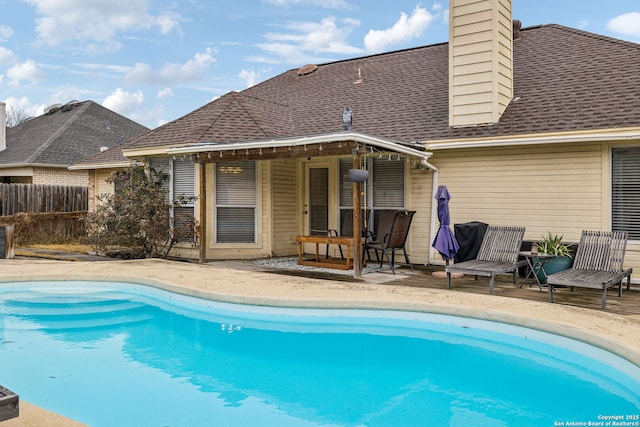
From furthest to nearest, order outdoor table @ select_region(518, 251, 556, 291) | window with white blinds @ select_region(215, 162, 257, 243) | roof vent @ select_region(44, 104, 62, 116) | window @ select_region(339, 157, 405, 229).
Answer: roof vent @ select_region(44, 104, 62, 116) < window with white blinds @ select_region(215, 162, 257, 243) < window @ select_region(339, 157, 405, 229) < outdoor table @ select_region(518, 251, 556, 291)

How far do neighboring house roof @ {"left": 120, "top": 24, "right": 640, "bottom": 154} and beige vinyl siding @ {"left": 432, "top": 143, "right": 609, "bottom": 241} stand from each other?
→ 0.47 meters

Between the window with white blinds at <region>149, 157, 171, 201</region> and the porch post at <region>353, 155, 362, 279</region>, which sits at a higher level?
the window with white blinds at <region>149, 157, 171, 201</region>

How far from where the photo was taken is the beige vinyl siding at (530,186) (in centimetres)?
793

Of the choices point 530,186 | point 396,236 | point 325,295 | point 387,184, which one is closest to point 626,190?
point 530,186

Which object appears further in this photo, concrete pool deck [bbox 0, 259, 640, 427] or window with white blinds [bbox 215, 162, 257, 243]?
window with white blinds [bbox 215, 162, 257, 243]

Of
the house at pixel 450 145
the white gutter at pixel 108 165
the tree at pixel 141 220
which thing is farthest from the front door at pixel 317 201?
the white gutter at pixel 108 165

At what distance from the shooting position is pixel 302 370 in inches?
191

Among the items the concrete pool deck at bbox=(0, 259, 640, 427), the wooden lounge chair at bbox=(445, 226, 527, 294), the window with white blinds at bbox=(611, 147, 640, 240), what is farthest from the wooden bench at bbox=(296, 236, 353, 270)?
the window with white blinds at bbox=(611, 147, 640, 240)

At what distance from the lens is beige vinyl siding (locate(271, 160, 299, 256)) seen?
10883 millimetres

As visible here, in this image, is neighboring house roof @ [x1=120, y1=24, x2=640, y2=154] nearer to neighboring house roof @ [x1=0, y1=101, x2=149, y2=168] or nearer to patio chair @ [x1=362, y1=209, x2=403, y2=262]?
patio chair @ [x1=362, y1=209, x2=403, y2=262]

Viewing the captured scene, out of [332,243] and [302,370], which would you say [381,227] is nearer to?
[332,243]

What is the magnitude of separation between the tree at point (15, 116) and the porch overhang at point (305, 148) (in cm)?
3898

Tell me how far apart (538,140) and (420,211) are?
2474mm

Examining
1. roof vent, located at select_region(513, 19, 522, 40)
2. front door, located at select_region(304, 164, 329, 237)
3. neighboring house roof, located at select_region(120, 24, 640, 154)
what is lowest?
front door, located at select_region(304, 164, 329, 237)
